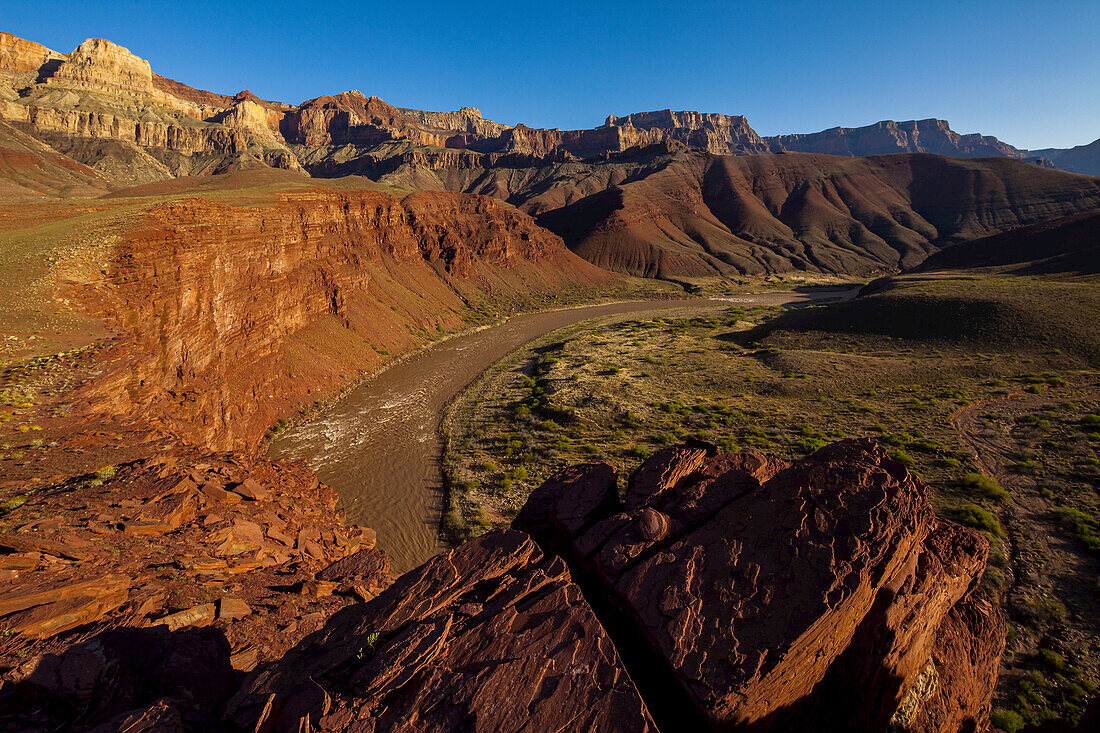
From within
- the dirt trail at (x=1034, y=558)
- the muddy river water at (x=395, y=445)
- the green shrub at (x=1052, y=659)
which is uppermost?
the dirt trail at (x=1034, y=558)

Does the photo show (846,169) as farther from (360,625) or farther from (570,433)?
(360,625)

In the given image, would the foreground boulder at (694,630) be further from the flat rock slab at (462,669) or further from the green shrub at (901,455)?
the green shrub at (901,455)

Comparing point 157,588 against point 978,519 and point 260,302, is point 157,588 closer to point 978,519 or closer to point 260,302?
point 978,519

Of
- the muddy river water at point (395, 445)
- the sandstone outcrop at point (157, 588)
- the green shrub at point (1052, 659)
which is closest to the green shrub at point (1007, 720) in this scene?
the green shrub at point (1052, 659)

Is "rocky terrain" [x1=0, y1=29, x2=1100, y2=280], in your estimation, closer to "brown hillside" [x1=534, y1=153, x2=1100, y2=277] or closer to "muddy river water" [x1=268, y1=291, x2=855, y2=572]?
"brown hillside" [x1=534, y1=153, x2=1100, y2=277]

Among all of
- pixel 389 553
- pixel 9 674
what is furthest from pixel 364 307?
pixel 9 674

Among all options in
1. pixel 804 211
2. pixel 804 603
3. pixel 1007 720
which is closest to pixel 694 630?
pixel 804 603
